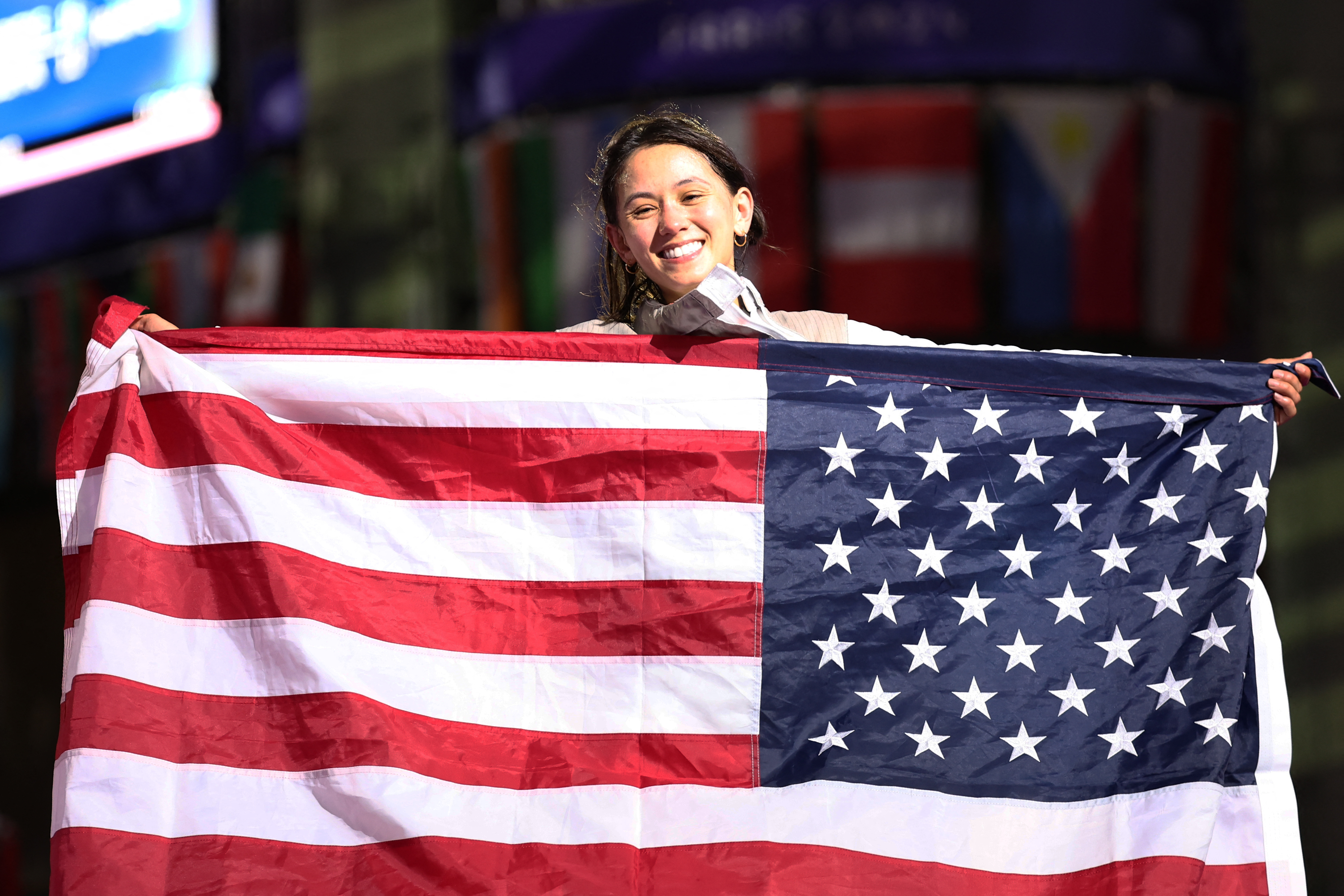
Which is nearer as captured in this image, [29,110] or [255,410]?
[255,410]

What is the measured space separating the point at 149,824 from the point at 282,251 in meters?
6.94

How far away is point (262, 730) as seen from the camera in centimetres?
262

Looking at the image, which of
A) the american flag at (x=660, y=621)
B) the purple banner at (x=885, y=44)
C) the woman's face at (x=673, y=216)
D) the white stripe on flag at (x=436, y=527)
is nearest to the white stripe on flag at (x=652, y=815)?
the american flag at (x=660, y=621)

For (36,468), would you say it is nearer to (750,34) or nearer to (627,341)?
(750,34)

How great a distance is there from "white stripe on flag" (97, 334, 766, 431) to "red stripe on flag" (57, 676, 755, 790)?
592 mm

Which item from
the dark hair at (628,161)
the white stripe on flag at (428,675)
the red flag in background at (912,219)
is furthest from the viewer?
the red flag in background at (912,219)

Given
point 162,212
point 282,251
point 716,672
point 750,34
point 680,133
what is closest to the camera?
point 716,672

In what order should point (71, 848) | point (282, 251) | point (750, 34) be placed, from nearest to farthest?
point (71, 848)
point (750, 34)
point (282, 251)

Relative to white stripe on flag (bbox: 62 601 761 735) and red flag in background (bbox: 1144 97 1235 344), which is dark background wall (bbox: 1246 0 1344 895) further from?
white stripe on flag (bbox: 62 601 761 735)

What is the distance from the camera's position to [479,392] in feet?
9.31

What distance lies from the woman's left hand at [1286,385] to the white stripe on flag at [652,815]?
32.3 inches

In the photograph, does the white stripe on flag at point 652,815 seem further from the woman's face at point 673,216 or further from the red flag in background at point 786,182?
the red flag in background at point 786,182

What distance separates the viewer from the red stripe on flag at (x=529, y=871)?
8.21ft

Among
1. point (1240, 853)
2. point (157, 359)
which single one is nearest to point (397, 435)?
point (157, 359)
